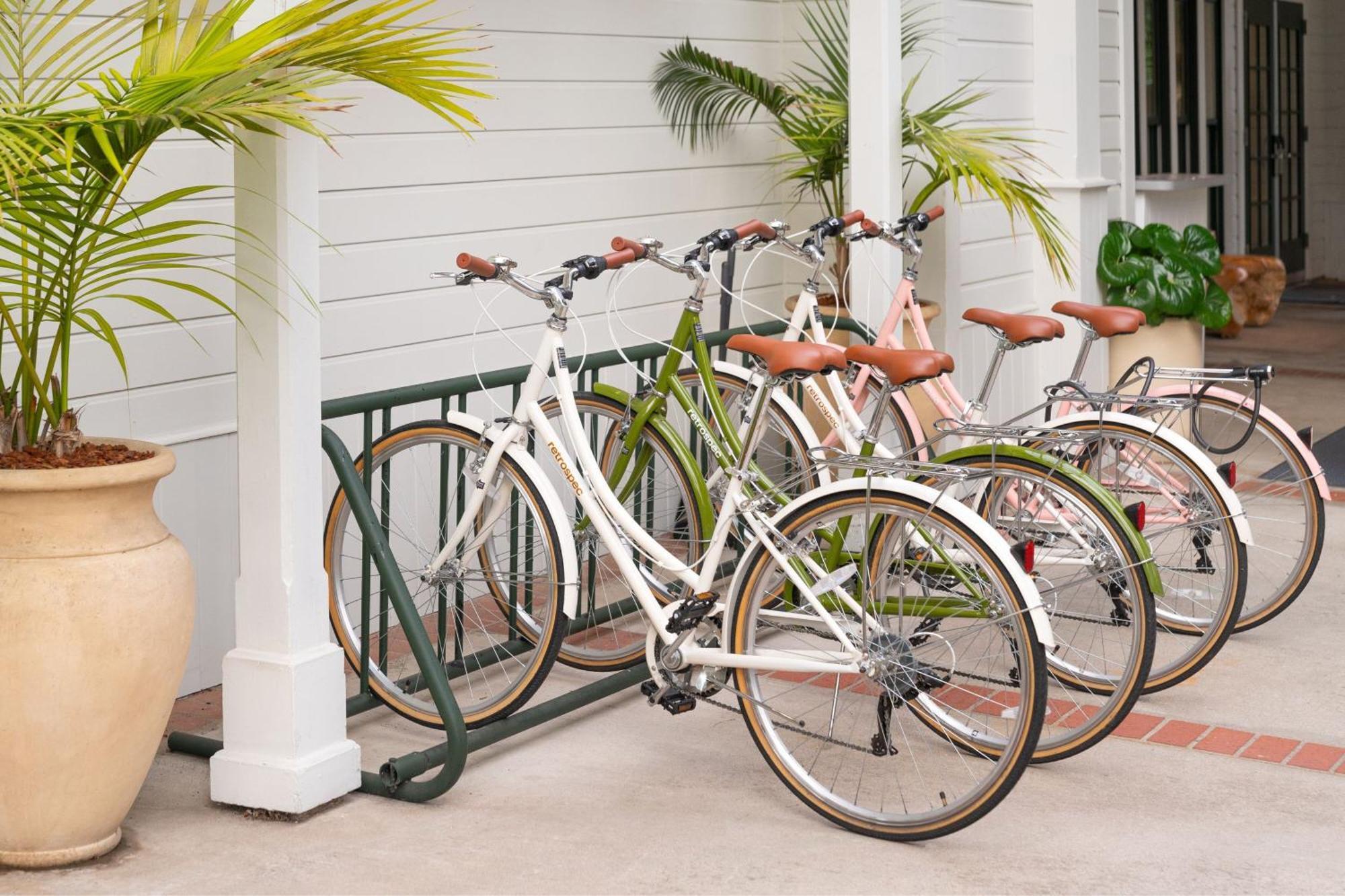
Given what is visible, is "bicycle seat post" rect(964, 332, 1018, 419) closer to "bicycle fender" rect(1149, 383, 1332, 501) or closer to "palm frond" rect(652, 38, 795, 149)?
"bicycle fender" rect(1149, 383, 1332, 501)

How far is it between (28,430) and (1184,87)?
10.7 meters

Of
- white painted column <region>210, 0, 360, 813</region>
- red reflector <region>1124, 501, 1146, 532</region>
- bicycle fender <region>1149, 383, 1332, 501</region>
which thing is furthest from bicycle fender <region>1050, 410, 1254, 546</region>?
white painted column <region>210, 0, 360, 813</region>

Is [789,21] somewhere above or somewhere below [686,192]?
above

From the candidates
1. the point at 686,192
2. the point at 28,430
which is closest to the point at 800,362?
the point at 28,430

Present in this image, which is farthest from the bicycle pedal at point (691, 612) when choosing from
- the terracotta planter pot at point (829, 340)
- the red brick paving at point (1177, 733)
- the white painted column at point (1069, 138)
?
the white painted column at point (1069, 138)

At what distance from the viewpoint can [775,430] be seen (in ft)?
15.8

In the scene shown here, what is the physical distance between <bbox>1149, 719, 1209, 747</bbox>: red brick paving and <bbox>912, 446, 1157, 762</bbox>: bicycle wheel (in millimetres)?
150

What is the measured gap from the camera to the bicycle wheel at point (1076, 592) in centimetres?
361

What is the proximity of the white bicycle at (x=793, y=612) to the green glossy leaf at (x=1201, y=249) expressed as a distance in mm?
3653

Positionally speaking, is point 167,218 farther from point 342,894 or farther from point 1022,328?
point 1022,328

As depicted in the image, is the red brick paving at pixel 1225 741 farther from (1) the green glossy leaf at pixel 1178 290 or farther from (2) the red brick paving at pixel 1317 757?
(1) the green glossy leaf at pixel 1178 290

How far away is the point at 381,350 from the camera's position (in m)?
4.72

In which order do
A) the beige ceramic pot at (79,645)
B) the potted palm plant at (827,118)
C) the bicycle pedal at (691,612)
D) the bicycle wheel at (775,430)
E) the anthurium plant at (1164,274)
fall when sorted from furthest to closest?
the anthurium plant at (1164,274)
the potted palm plant at (827,118)
the bicycle wheel at (775,430)
the bicycle pedal at (691,612)
the beige ceramic pot at (79,645)

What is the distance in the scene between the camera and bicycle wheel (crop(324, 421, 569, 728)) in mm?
3756
